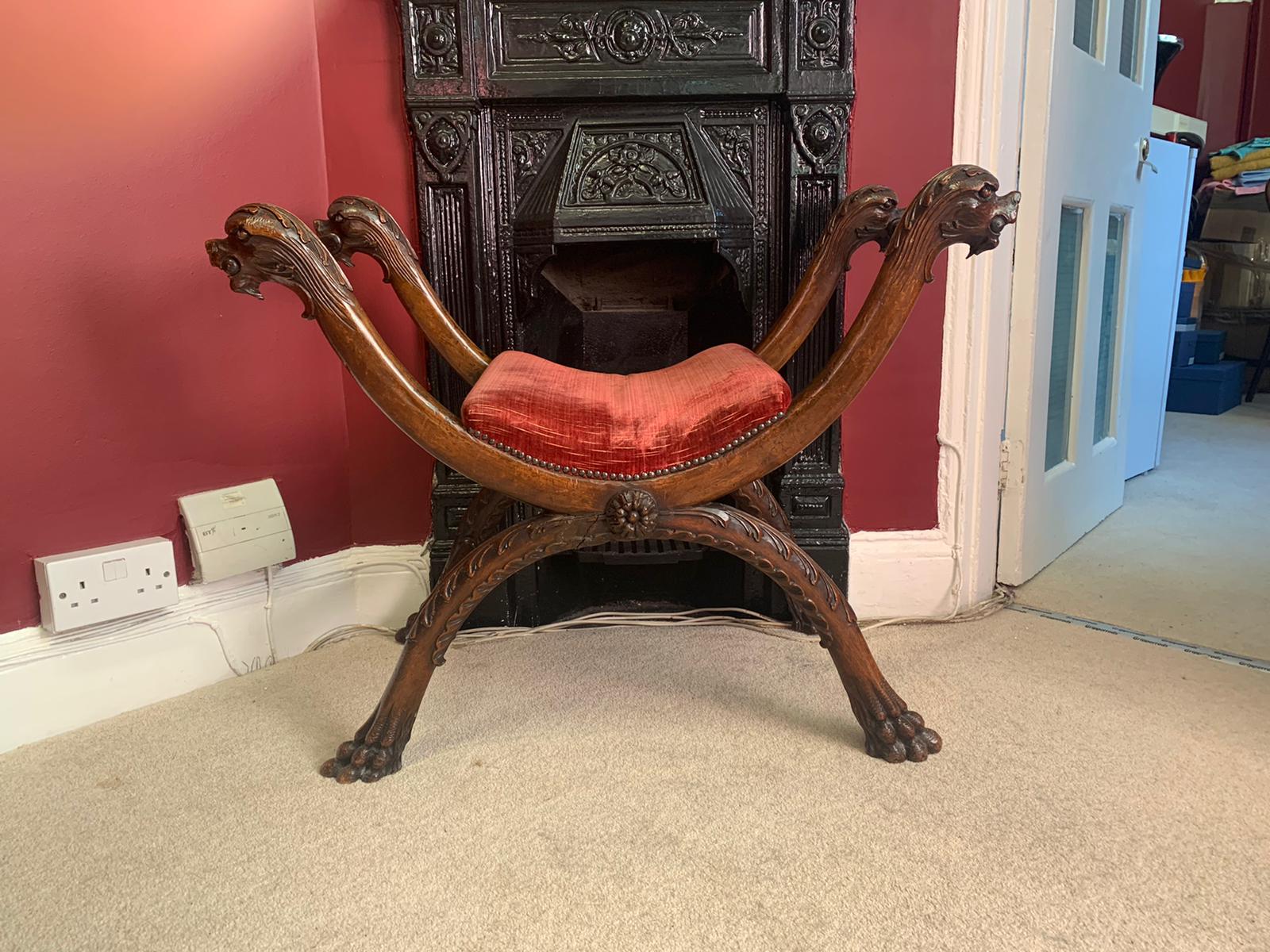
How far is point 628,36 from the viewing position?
4.64 ft

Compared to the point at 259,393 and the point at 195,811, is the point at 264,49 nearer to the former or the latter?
the point at 259,393

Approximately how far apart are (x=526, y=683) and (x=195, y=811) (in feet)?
1.62

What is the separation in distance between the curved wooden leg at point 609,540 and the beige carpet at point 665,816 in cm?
4

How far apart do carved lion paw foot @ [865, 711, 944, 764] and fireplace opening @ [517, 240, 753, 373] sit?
29.6 inches

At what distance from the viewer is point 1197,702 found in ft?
4.21

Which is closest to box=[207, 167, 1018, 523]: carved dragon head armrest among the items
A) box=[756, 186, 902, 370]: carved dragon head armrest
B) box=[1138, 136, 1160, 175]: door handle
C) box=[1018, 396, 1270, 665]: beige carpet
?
box=[756, 186, 902, 370]: carved dragon head armrest

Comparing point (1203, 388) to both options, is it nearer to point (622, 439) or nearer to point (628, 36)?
point (628, 36)

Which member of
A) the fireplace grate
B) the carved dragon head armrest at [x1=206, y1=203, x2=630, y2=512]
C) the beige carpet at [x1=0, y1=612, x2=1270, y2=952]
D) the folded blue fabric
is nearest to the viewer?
the beige carpet at [x1=0, y1=612, x2=1270, y2=952]

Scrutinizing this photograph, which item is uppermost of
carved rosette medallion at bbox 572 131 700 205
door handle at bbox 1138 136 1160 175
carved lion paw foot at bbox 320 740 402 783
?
door handle at bbox 1138 136 1160 175

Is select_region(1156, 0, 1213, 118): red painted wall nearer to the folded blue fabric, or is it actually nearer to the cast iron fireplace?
the folded blue fabric

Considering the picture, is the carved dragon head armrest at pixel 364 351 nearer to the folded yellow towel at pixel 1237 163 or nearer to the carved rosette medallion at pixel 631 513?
the carved rosette medallion at pixel 631 513

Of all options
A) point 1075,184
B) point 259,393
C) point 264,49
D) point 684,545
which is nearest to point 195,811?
point 259,393

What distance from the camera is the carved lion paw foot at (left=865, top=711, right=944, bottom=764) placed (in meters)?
1.12

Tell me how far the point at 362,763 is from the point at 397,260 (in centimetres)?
72
